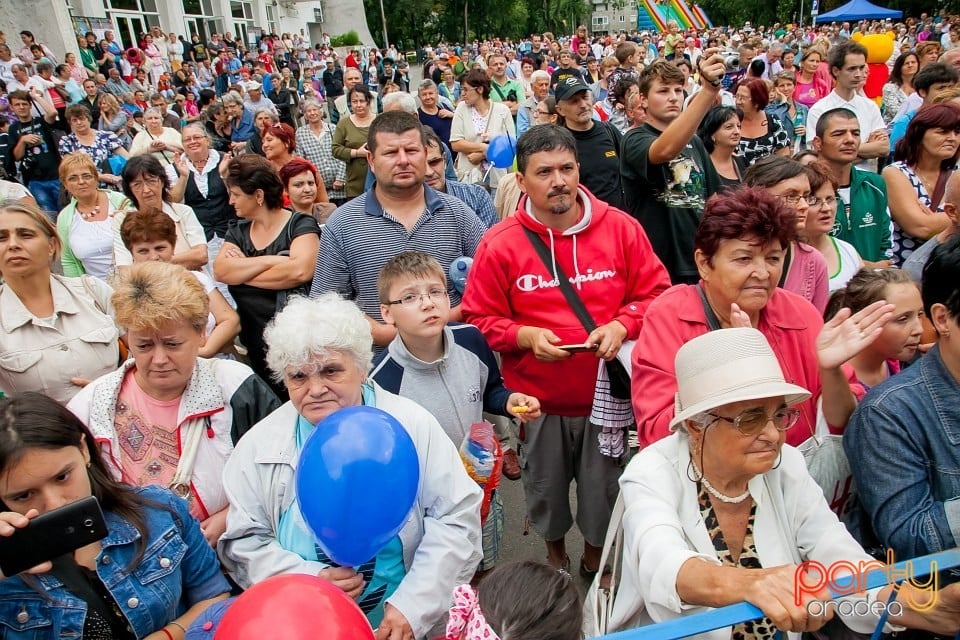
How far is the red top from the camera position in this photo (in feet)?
7.87

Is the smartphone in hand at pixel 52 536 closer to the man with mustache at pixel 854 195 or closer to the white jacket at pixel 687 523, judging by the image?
the white jacket at pixel 687 523

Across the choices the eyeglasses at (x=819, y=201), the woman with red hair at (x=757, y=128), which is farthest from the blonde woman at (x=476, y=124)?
the eyeglasses at (x=819, y=201)

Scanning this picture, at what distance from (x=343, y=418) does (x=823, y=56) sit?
1004 centimetres

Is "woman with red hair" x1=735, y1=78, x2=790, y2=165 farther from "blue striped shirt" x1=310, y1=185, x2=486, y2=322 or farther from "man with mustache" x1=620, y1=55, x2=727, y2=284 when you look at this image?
"blue striped shirt" x1=310, y1=185, x2=486, y2=322

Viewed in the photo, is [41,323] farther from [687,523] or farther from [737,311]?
[737,311]

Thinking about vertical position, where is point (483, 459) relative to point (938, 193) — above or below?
below

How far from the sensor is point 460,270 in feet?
11.7

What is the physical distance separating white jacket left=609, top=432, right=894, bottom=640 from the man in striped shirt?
1.69 metres

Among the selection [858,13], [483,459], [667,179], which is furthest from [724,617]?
[858,13]

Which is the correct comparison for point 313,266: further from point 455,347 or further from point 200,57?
point 200,57

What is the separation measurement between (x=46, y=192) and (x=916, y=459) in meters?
9.50

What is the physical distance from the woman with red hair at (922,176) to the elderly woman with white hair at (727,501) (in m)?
2.74

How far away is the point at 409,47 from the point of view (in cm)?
5256

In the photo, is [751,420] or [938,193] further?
[938,193]
